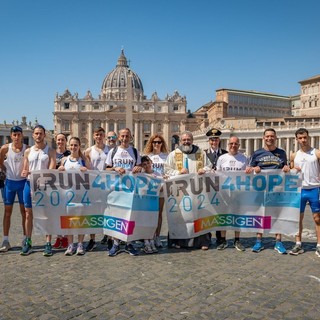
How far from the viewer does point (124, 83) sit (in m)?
130

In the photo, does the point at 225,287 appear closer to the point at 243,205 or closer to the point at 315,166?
the point at 243,205

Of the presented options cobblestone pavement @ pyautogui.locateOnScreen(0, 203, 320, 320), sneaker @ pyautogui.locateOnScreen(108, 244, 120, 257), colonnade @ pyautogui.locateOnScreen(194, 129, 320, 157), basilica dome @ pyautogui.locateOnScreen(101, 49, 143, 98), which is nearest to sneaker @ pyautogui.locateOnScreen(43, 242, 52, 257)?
cobblestone pavement @ pyautogui.locateOnScreen(0, 203, 320, 320)

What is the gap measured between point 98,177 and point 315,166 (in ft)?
12.6

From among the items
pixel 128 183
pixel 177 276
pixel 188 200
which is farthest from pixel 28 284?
pixel 188 200

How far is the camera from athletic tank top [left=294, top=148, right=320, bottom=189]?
22.7ft

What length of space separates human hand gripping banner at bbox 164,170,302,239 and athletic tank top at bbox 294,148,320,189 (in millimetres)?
192

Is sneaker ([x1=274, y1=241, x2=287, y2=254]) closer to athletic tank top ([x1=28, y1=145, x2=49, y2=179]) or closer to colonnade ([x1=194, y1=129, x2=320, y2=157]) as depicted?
athletic tank top ([x1=28, y1=145, x2=49, y2=179])

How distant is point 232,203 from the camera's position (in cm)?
742

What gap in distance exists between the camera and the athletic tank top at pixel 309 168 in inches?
273

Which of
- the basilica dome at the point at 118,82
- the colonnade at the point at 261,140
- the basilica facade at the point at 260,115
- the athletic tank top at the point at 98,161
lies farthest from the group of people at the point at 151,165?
the basilica dome at the point at 118,82

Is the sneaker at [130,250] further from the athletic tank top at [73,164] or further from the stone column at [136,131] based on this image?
the stone column at [136,131]

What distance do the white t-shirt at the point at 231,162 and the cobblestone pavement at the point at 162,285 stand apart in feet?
4.89

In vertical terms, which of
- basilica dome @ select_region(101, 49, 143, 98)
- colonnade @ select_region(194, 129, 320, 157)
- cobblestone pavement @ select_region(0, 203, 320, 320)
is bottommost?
cobblestone pavement @ select_region(0, 203, 320, 320)

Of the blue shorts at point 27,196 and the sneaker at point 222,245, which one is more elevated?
the blue shorts at point 27,196
